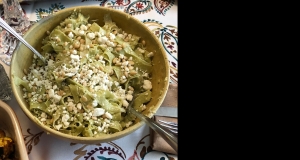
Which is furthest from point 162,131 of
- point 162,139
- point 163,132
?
point 162,139

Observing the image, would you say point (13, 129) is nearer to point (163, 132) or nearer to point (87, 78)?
point (87, 78)

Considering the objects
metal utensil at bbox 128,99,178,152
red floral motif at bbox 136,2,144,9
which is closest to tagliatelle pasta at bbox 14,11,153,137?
metal utensil at bbox 128,99,178,152

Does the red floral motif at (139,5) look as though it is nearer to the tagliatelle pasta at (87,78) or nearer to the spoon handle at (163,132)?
the tagliatelle pasta at (87,78)

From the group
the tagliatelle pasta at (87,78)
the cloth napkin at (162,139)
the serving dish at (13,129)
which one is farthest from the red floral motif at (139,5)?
the serving dish at (13,129)
